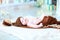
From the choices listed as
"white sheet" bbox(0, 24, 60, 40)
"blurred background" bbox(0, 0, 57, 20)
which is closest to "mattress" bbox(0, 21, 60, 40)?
"white sheet" bbox(0, 24, 60, 40)

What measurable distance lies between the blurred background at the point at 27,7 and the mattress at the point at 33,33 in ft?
1.87

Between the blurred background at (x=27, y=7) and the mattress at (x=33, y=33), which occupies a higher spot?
the blurred background at (x=27, y=7)

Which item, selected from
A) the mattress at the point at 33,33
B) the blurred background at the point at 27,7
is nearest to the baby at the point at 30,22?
the mattress at the point at 33,33

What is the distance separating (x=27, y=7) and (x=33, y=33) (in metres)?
0.96

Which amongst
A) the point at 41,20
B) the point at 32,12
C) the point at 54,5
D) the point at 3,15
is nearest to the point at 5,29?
the point at 41,20

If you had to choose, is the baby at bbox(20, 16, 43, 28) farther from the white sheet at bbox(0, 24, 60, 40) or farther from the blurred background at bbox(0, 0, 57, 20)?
the blurred background at bbox(0, 0, 57, 20)

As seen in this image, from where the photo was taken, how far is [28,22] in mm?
1021

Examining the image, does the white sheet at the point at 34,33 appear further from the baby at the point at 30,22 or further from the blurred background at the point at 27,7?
the blurred background at the point at 27,7

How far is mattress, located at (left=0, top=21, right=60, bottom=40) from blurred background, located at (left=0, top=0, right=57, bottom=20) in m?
0.57

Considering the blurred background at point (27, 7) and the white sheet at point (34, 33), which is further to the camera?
the blurred background at point (27, 7)

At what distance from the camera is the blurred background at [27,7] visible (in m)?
1.58

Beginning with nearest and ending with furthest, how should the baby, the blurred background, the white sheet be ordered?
the white sheet < the baby < the blurred background

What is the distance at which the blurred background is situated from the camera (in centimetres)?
158

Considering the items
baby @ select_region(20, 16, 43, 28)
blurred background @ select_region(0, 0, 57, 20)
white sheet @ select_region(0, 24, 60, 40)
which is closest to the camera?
white sheet @ select_region(0, 24, 60, 40)
